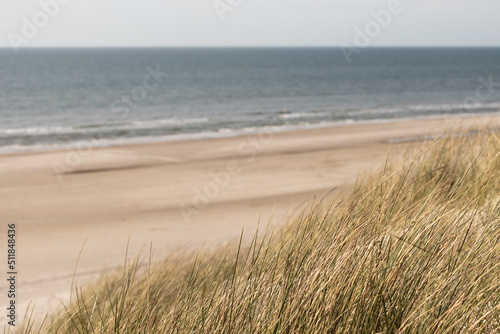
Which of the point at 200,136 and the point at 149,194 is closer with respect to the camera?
the point at 149,194

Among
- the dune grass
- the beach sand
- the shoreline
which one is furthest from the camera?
the shoreline

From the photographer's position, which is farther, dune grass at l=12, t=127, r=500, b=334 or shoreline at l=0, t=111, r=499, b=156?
shoreline at l=0, t=111, r=499, b=156

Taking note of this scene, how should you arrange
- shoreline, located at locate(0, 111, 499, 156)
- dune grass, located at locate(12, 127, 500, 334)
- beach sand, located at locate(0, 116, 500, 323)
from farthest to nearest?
1. shoreline, located at locate(0, 111, 499, 156)
2. beach sand, located at locate(0, 116, 500, 323)
3. dune grass, located at locate(12, 127, 500, 334)

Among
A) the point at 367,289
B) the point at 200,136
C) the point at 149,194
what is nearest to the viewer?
the point at 367,289

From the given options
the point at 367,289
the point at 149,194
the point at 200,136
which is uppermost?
the point at 200,136

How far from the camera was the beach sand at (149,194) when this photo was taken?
→ 22.4 feet

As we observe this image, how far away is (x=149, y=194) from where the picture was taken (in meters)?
10.2

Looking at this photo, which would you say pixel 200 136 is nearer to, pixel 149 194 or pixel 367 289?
pixel 149 194

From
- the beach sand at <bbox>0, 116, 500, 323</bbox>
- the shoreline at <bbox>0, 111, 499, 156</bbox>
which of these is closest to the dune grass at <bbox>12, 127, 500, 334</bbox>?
the beach sand at <bbox>0, 116, 500, 323</bbox>

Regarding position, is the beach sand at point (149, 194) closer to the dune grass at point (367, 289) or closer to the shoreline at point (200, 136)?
the shoreline at point (200, 136)

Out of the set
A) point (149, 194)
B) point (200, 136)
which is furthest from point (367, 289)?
point (200, 136)

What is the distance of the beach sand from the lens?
6.84 metres

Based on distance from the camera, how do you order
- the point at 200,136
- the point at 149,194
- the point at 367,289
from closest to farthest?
the point at 367,289
the point at 149,194
the point at 200,136

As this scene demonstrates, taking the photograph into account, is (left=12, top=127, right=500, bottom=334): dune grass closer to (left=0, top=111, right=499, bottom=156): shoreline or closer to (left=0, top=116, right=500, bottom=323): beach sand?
(left=0, top=116, right=500, bottom=323): beach sand
